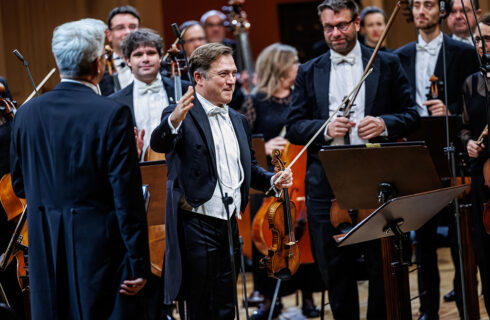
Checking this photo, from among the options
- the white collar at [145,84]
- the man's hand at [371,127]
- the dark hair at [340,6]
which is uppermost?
the dark hair at [340,6]

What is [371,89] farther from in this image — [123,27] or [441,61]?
[123,27]

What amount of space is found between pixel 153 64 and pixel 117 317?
1.80 meters

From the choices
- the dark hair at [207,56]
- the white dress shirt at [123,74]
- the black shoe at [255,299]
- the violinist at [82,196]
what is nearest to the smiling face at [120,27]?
the white dress shirt at [123,74]

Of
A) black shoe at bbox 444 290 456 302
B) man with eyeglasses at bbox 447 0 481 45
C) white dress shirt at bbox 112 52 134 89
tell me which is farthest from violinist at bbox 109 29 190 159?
black shoe at bbox 444 290 456 302

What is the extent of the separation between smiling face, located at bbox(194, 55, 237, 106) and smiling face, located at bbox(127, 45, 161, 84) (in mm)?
846

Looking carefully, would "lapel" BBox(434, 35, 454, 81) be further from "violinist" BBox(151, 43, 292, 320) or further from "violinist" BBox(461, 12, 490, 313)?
"violinist" BBox(151, 43, 292, 320)

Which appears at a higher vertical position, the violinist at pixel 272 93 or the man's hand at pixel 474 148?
the violinist at pixel 272 93

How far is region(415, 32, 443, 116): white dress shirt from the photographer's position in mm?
4281

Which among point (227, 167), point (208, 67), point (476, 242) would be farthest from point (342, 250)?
point (208, 67)

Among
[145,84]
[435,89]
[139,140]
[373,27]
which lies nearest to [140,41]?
[145,84]

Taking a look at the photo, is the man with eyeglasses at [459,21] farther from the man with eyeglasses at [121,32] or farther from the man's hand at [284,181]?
the man's hand at [284,181]

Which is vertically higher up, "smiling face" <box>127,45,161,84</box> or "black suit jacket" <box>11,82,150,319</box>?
"smiling face" <box>127,45,161,84</box>

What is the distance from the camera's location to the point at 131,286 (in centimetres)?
231

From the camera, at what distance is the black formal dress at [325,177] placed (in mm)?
3592
